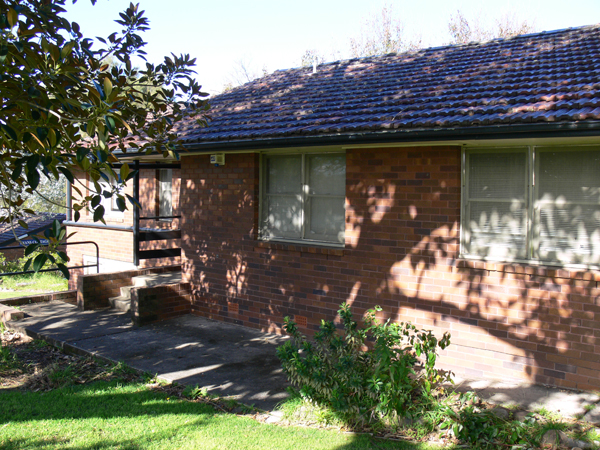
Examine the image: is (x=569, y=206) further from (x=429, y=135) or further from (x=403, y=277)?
(x=403, y=277)

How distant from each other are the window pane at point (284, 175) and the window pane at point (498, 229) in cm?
285

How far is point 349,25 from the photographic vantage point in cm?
3175

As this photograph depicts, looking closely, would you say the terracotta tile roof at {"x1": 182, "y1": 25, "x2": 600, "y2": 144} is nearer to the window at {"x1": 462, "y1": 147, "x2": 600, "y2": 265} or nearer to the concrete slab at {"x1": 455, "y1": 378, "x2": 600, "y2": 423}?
the window at {"x1": 462, "y1": 147, "x2": 600, "y2": 265}

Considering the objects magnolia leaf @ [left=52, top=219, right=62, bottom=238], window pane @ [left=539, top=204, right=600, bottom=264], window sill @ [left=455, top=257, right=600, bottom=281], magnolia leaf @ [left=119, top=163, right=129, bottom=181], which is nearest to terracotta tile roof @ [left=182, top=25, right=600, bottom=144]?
window pane @ [left=539, top=204, right=600, bottom=264]

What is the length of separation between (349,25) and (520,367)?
29384mm

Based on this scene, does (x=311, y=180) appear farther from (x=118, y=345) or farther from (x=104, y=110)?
(x=104, y=110)

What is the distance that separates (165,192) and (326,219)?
592 centimetres

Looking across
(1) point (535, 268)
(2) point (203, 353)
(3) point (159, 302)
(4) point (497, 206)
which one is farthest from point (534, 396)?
(3) point (159, 302)

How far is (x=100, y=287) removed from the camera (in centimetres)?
971

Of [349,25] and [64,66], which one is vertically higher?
[349,25]

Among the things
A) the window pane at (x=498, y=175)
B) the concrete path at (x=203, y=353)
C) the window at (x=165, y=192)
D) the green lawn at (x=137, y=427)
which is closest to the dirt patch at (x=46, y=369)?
the concrete path at (x=203, y=353)

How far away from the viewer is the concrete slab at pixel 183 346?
5.96 m

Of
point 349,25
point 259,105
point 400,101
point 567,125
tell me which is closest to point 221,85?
point 349,25

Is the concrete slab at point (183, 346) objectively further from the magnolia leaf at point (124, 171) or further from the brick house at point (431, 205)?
the magnolia leaf at point (124, 171)
